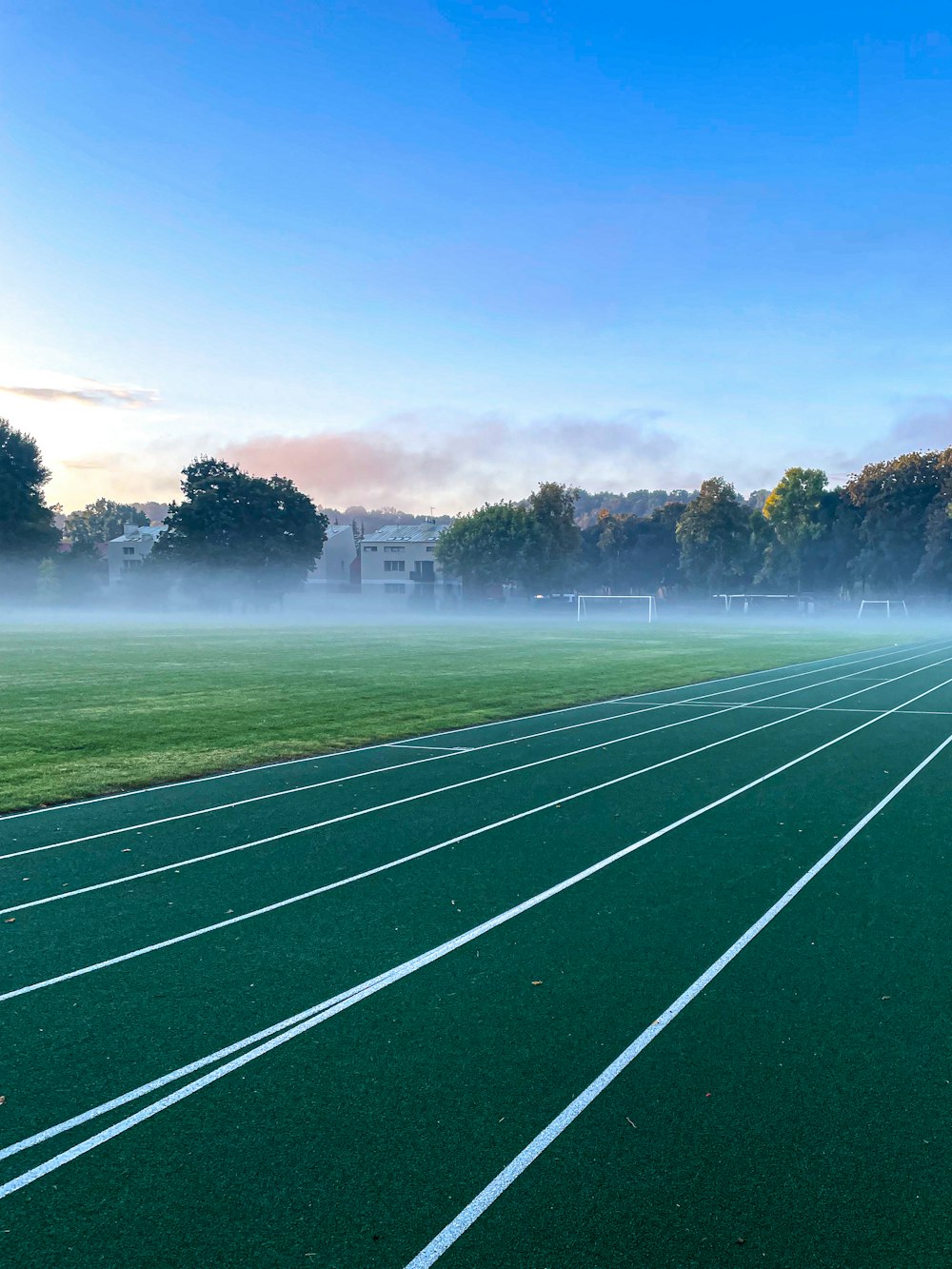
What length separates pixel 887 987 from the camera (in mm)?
5082

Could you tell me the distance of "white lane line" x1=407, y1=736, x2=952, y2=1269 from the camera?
3086mm

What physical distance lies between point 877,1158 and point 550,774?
25.1 ft

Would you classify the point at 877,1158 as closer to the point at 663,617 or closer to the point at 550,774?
the point at 550,774

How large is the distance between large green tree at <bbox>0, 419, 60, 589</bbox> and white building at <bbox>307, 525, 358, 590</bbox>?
32568mm

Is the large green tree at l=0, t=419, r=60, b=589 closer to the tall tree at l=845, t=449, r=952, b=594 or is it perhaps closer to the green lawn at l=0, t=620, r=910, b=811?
the green lawn at l=0, t=620, r=910, b=811

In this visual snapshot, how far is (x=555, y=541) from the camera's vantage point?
85.3 metres

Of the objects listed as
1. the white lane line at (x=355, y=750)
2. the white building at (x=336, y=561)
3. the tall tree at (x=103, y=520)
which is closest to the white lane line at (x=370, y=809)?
the white lane line at (x=355, y=750)

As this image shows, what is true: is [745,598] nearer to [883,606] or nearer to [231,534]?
[883,606]

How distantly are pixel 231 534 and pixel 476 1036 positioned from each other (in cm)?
6777

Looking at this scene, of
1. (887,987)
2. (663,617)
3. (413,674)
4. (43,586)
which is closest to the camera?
(887,987)

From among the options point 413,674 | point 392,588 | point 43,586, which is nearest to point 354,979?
point 413,674

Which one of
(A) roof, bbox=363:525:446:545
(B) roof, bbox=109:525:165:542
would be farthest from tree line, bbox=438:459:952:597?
(B) roof, bbox=109:525:165:542

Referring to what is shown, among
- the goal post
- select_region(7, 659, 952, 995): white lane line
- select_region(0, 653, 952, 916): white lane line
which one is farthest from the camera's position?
the goal post

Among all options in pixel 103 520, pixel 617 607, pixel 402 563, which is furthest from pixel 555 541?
pixel 103 520
